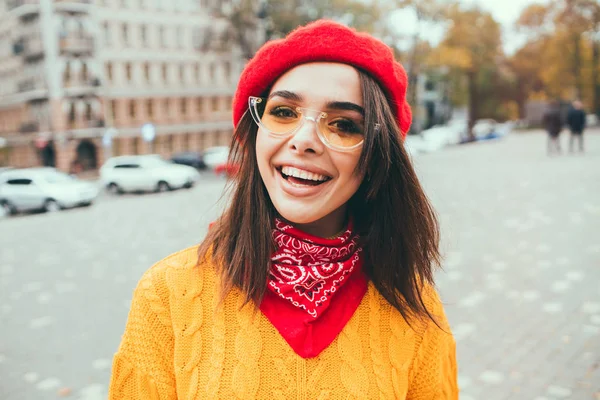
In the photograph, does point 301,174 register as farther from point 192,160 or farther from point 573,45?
point 573,45

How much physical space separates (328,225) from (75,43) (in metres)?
44.2

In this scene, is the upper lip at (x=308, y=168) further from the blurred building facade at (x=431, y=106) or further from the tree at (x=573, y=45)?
the blurred building facade at (x=431, y=106)

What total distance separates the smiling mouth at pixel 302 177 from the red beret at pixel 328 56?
1.00 ft

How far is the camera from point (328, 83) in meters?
1.64

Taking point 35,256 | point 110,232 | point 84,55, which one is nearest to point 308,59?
point 35,256

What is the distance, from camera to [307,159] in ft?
5.38

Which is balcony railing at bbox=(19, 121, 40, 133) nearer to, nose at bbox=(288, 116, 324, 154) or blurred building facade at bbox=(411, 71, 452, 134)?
blurred building facade at bbox=(411, 71, 452, 134)

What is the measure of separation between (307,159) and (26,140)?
155ft

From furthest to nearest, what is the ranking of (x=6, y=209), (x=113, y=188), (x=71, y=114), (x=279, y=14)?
1. (x=71, y=114)
2. (x=279, y=14)
3. (x=113, y=188)
4. (x=6, y=209)

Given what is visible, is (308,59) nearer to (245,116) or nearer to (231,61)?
(245,116)

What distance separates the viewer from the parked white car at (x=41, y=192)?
19.7m

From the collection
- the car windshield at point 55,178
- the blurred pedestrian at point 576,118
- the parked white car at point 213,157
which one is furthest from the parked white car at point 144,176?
the blurred pedestrian at point 576,118

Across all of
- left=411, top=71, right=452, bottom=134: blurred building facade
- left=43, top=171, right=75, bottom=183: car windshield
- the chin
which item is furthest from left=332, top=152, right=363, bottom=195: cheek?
left=411, top=71, right=452, bottom=134: blurred building facade

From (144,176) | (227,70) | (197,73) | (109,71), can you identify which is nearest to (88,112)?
(109,71)
